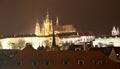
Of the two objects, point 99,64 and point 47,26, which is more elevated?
point 47,26

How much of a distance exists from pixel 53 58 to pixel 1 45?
9005 cm

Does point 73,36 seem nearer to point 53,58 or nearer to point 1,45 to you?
point 1,45

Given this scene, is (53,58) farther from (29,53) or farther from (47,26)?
(47,26)

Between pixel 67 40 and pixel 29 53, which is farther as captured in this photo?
pixel 67 40

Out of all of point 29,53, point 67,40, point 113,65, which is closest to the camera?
point 113,65

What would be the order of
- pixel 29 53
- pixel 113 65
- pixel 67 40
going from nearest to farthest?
pixel 113 65 → pixel 29 53 → pixel 67 40

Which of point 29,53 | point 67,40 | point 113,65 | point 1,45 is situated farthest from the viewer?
point 67,40

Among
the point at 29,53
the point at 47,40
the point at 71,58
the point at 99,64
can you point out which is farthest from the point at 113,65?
the point at 47,40

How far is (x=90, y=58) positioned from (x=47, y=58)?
4.73 meters

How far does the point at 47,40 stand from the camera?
137125 millimetres

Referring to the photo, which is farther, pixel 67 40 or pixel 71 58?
pixel 67 40

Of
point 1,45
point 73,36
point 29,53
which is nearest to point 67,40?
point 73,36

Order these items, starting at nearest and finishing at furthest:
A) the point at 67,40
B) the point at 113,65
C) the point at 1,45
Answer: the point at 113,65, the point at 1,45, the point at 67,40

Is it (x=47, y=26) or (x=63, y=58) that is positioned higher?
(x=47, y=26)
